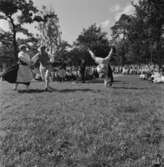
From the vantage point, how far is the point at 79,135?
4.10 meters

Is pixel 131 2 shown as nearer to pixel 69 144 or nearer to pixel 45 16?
pixel 45 16

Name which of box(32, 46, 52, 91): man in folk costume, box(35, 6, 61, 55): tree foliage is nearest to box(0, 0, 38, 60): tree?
box(35, 6, 61, 55): tree foliage

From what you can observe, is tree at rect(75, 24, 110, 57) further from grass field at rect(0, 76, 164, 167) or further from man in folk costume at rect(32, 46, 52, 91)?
grass field at rect(0, 76, 164, 167)

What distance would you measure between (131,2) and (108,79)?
77.8ft


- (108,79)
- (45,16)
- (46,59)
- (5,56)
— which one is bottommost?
Answer: (108,79)

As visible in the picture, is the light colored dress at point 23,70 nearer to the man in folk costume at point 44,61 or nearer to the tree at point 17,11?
the man in folk costume at point 44,61

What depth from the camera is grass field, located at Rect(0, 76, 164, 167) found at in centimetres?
325

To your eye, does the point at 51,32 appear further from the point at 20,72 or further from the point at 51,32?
the point at 20,72

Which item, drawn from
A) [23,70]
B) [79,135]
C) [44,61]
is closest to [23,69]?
[23,70]

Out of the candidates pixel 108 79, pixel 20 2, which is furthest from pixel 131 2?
pixel 108 79

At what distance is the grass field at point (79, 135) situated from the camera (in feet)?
10.7

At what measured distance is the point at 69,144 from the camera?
3.77 metres

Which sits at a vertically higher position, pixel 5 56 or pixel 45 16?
pixel 45 16

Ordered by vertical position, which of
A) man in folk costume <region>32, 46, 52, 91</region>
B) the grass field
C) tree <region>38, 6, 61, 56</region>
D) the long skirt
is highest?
tree <region>38, 6, 61, 56</region>
